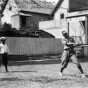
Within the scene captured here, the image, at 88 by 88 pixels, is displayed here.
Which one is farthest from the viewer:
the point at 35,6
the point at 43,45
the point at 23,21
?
the point at 35,6

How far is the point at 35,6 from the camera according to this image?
36812 mm

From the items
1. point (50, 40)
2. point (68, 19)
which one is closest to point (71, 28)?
point (68, 19)

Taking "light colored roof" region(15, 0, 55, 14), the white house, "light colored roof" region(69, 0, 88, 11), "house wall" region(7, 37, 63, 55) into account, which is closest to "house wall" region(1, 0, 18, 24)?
"light colored roof" region(15, 0, 55, 14)

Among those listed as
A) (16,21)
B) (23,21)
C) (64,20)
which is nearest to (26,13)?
(23,21)

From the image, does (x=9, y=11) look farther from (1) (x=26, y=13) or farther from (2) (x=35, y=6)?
(1) (x=26, y=13)

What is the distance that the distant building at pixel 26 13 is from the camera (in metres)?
33.8

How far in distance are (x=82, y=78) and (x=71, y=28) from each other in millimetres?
14116

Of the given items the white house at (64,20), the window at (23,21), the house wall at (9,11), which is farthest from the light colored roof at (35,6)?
the white house at (64,20)

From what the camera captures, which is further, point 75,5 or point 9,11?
point 9,11

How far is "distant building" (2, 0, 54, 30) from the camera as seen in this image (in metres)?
33.8

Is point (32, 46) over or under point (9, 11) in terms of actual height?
under

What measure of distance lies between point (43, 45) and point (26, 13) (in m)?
13.9

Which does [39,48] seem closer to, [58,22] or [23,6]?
[58,22]

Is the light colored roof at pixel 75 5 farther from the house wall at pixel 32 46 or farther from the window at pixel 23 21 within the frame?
the house wall at pixel 32 46
